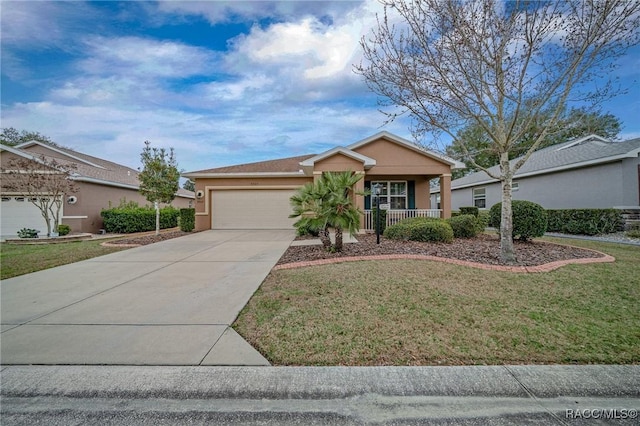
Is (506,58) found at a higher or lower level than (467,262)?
higher

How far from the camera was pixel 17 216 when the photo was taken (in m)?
14.9

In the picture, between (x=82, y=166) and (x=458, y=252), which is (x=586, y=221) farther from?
(x=82, y=166)

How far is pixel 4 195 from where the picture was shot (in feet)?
48.2

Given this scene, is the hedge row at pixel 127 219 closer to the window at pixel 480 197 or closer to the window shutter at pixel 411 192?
the window shutter at pixel 411 192

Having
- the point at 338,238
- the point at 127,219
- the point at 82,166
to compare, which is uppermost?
the point at 82,166

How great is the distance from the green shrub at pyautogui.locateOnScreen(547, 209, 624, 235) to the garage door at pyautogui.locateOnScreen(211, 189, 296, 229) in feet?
43.4

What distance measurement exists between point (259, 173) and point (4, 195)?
516 inches

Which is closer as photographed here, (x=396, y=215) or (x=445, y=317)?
(x=445, y=317)

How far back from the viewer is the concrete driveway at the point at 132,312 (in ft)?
10.3

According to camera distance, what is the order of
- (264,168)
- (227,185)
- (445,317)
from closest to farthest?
(445,317) → (227,185) → (264,168)

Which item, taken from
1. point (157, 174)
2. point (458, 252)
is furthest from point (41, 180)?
point (458, 252)

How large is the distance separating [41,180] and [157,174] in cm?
491

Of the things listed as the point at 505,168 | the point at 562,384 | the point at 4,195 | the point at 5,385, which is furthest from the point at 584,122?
the point at 4,195

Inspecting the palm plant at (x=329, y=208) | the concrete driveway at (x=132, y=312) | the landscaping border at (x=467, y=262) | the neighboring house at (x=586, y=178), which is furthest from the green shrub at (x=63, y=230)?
the neighboring house at (x=586, y=178)
